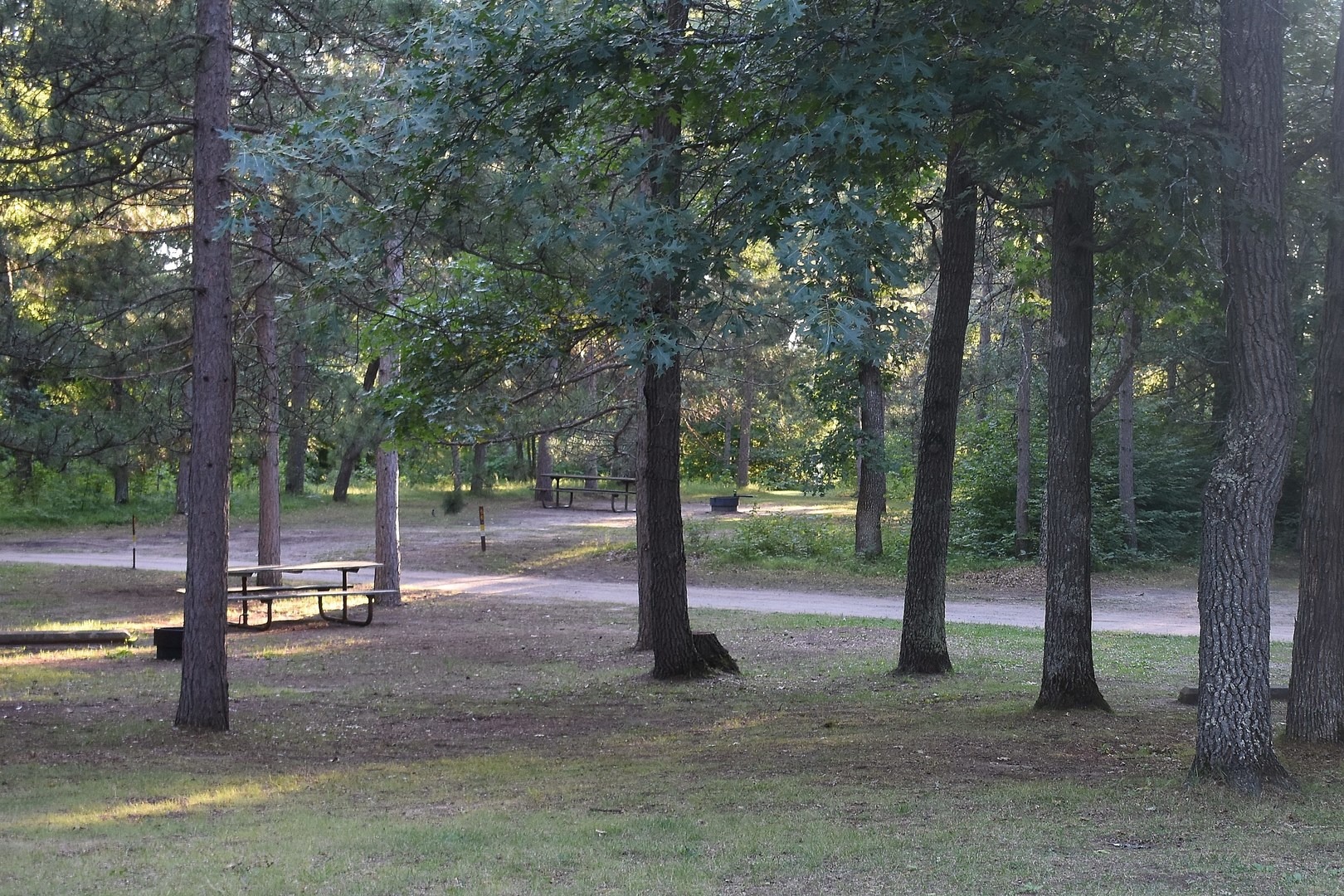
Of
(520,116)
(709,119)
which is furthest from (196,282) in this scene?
(709,119)

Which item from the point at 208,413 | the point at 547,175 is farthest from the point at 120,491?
the point at 547,175

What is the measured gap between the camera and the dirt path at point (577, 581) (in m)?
18.6

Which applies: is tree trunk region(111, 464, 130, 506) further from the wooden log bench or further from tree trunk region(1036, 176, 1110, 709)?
tree trunk region(1036, 176, 1110, 709)

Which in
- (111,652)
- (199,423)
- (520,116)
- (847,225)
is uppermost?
(520,116)

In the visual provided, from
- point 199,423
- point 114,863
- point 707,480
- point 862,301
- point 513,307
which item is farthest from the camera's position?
point 707,480

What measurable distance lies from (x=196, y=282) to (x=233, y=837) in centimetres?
510

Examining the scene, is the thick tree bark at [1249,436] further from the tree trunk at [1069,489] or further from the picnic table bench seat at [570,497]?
the picnic table bench seat at [570,497]

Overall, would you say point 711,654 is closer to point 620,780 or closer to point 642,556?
point 642,556

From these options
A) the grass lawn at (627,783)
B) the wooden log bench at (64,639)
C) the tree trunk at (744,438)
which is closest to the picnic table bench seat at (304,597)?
the wooden log bench at (64,639)

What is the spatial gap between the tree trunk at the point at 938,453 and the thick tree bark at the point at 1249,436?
182 inches

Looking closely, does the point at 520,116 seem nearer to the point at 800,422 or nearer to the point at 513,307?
the point at 513,307

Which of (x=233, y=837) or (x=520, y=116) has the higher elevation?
(x=520, y=116)

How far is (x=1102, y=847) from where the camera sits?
19.1 feet

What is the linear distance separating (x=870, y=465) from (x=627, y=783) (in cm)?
1644
